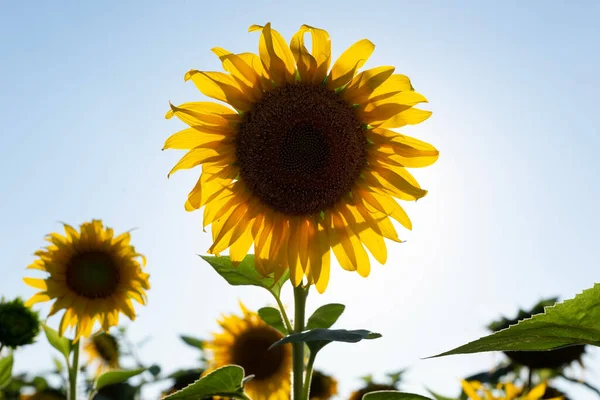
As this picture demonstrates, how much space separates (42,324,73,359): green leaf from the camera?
4.27 m

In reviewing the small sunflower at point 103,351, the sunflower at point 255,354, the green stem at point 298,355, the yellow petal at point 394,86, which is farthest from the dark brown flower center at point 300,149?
the small sunflower at point 103,351

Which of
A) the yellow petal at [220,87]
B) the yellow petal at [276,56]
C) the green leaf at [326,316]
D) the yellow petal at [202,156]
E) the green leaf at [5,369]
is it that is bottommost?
the green leaf at [326,316]

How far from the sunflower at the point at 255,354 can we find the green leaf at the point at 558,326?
11.2 ft

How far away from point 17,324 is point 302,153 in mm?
3315

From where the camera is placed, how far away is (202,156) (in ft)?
9.69

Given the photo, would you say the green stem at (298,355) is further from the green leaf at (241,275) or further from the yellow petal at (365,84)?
the yellow petal at (365,84)

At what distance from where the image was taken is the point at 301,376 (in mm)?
2307

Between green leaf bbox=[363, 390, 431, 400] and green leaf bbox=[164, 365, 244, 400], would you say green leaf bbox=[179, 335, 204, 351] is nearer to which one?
green leaf bbox=[164, 365, 244, 400]

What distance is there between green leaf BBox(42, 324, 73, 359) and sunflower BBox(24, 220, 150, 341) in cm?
74

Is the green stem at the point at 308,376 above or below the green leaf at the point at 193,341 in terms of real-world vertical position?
below

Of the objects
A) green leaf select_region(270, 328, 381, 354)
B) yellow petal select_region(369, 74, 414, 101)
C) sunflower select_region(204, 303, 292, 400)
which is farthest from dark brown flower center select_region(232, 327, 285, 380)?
green leaf select_region(270, 328, 381, 354)

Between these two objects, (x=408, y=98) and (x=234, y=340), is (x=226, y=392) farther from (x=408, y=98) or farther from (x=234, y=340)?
(x=234, y=340)

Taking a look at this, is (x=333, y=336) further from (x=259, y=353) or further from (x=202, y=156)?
(x=259, y=353)

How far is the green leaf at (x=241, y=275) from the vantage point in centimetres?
266
